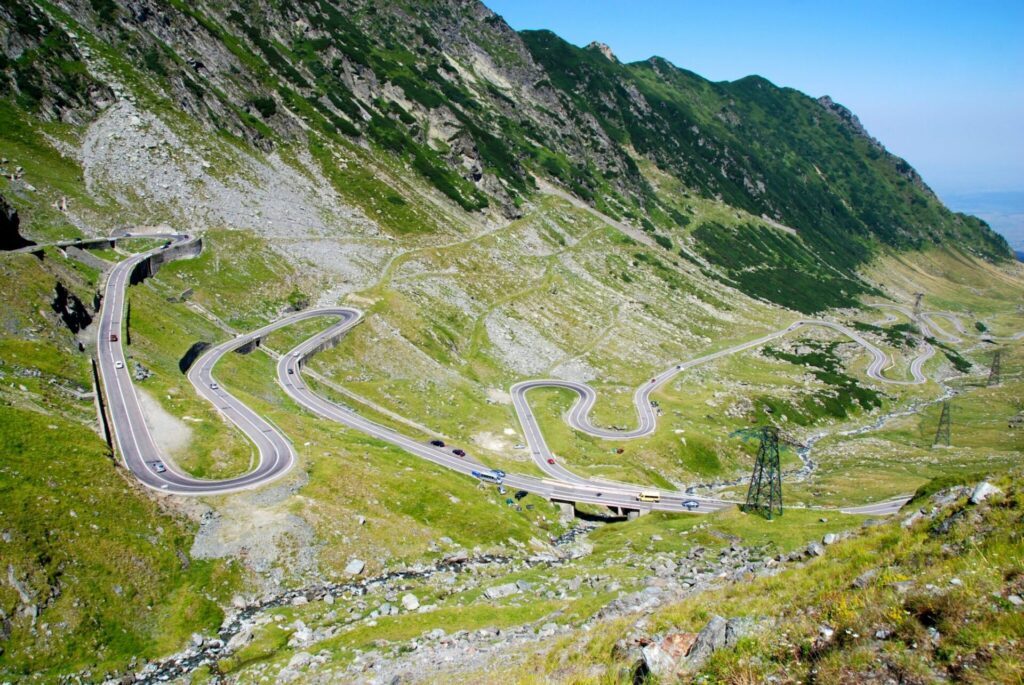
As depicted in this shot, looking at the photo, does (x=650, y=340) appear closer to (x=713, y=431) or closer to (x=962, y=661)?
(x=713, y=431)

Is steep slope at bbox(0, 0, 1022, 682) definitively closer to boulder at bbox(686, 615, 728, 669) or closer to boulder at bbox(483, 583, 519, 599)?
boulder at bbox(483, 583, 519, 599)

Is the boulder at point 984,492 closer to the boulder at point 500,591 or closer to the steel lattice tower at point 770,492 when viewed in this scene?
the boulder at point 500,591

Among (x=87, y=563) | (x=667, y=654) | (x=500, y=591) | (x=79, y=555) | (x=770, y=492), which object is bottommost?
(x=87, y=563)

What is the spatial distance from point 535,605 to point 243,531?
A: 955 inches

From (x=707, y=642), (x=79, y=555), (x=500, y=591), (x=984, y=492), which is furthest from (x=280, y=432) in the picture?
(x=984, y=492)

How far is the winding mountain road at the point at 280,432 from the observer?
52219 millimetres

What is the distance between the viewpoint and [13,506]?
35.0 m

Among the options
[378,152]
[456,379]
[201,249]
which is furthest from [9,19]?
[456,379]

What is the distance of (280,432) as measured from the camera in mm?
63375

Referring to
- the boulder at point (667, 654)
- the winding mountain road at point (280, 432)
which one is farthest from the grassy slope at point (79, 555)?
the boulder at point (667, 654)

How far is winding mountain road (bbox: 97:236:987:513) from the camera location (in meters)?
52.2

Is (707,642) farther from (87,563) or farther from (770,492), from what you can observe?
(770,492)

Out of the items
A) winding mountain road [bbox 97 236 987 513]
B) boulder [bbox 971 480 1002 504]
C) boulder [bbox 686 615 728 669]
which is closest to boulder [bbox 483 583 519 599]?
winding mountain road [bbox 97 236 987 513]

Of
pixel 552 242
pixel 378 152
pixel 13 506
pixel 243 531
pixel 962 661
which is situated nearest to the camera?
pixel 962 661
